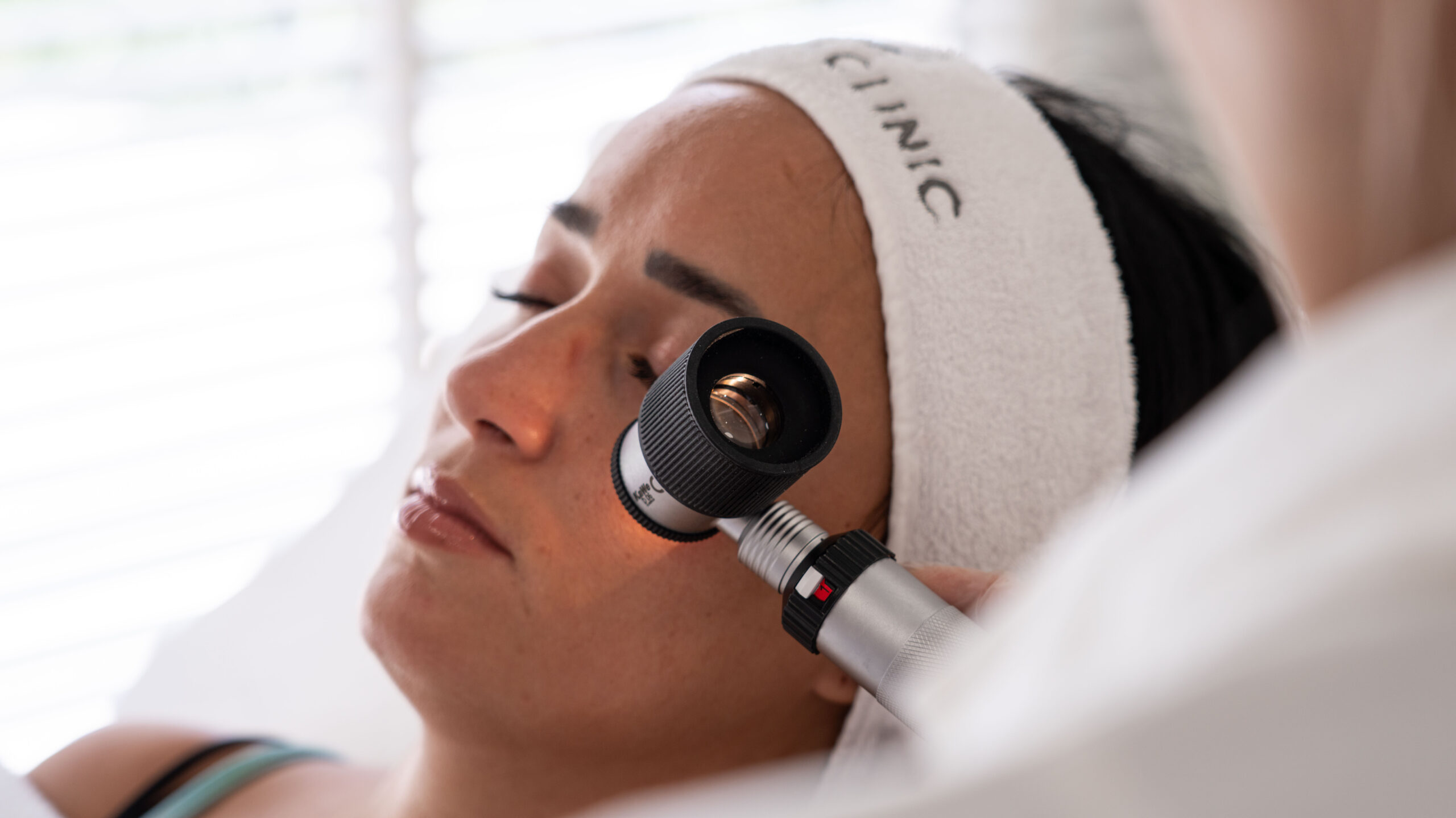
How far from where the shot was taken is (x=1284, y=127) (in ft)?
1.26

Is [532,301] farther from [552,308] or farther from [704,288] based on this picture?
[704,288]

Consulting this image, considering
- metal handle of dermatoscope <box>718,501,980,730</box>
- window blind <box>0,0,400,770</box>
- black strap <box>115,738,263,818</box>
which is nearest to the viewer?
metal handle of dermatoscope <box>718,501,980,730</box>

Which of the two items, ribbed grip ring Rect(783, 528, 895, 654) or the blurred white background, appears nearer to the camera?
ribbed grip ring Rect(783, 528, 895, 654)

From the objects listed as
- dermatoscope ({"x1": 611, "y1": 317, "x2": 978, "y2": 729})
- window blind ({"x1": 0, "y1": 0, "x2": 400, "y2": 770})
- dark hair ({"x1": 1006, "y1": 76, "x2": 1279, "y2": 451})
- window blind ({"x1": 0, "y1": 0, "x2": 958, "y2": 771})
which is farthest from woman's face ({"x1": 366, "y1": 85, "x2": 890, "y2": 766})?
window blind ({"x1": 0, "y1": 0, "x2": 400, "y2": 770})

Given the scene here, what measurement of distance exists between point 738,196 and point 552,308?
9.0 inches

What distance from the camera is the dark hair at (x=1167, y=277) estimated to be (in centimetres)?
112

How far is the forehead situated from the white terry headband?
0.10 ft

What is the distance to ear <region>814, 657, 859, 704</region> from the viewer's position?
3.50 feet

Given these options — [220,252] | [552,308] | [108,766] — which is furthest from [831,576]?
[220,252]

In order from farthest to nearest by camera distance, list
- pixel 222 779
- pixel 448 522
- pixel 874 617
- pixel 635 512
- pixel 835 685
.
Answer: pixel 222 779, pixel 835 685, pixel 448 522, pixel 635 512, pixel 874 617

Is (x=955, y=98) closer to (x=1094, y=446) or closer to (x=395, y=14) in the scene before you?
(x=1094, y=446)

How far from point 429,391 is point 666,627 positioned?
108 centimetres

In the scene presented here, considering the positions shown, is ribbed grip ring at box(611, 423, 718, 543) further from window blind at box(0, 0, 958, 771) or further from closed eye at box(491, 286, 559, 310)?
window blind at box(0, 0, 958, 771)

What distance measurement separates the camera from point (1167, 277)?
1165mm
